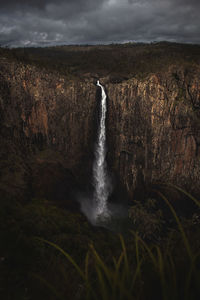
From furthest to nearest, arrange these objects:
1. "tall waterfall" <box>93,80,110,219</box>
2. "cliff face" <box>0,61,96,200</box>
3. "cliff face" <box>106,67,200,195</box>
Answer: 1. "tall waterfall" <box>93,80,110,219</box>
2. "cliff face" <box>106,67,200,195</box>
3. "cliff face" <box>0,61,96,200</box>

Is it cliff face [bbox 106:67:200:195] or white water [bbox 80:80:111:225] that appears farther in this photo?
white water [bbox 80:80:111:225]

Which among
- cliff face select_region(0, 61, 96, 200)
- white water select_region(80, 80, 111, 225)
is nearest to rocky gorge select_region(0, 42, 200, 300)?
cliff face select_region(0, 61, 96, 200)

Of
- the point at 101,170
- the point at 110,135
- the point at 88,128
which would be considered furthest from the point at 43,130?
the point at 101,170

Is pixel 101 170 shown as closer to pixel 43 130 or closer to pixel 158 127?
pixel 43 130

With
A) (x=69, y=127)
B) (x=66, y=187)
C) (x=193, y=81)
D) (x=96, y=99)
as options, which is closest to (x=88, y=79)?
(x=96, y=99)

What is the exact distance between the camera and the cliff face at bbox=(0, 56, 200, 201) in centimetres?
2108

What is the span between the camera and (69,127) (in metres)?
25.8

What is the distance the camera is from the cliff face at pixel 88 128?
21078 mm

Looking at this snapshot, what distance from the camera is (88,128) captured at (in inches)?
1061

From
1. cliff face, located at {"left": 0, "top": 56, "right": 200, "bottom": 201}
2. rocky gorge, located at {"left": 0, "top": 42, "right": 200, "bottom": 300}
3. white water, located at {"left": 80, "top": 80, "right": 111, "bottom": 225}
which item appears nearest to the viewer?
rocky gorge, located at {"left": 0, "top": 42, "right": 200, "bottom": 300}

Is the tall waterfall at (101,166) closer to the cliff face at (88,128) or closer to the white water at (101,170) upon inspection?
the white water at (101,170)

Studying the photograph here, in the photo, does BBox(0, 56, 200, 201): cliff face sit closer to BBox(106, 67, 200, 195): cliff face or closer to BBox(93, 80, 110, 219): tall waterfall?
BBox(106, 67, 200, 195): cliff face

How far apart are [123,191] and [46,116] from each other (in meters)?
16.2

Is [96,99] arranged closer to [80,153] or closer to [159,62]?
[80,153]
